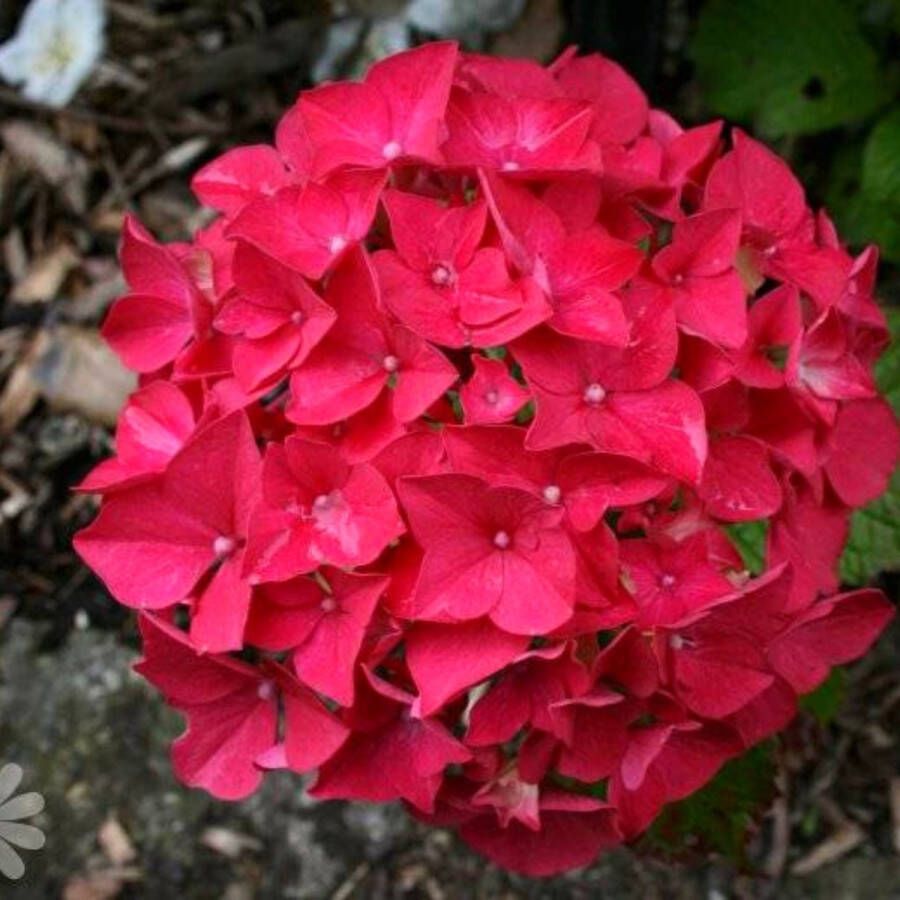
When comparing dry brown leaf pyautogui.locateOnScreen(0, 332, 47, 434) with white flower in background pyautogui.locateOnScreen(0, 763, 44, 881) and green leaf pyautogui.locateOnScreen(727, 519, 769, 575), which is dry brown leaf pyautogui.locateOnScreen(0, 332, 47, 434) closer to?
green leaf pyautogui.locateOnScreen(727, 519, 769, 575)

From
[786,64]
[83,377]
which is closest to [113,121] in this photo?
[83,377]

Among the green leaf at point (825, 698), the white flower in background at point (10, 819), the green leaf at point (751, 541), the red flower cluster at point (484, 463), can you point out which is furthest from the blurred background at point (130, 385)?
the white flower in background at point (10, 819)

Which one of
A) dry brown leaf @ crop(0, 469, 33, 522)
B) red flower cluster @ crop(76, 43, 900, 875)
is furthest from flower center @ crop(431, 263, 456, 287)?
dry brown leaf @ crop(0, 469, 33, 522)

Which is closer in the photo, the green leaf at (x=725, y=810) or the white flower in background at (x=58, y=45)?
the green leaf at (x=725, y=810)

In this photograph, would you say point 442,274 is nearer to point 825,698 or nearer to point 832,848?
point 825,698

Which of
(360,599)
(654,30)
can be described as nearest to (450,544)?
(360,599)

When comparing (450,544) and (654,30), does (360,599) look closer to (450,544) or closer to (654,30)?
(450,544)

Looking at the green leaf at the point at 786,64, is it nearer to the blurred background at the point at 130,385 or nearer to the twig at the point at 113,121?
the blurred background at the point at 130,385
